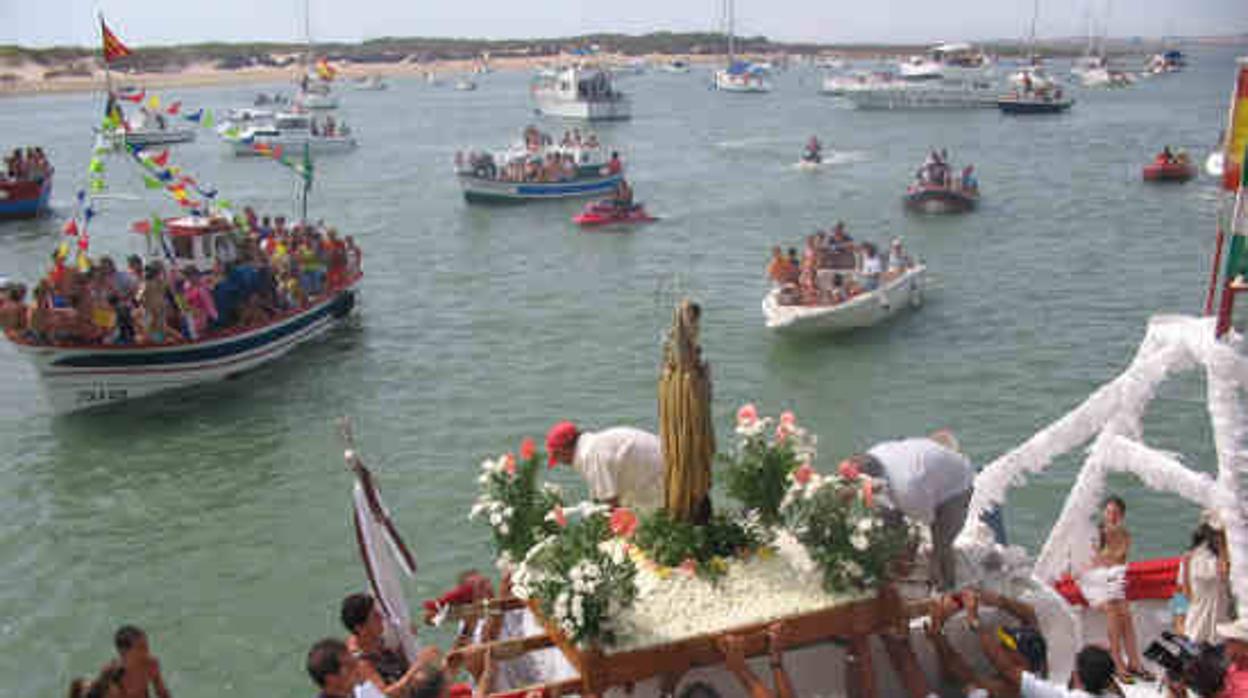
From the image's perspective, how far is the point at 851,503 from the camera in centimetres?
685

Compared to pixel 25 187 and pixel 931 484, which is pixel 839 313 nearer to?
pixel 931 484

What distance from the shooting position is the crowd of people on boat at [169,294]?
60.7ft

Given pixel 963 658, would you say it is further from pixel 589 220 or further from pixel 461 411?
pixel 589 220

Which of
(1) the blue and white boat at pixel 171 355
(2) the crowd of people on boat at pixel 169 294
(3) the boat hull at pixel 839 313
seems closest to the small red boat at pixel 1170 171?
(3) the boat hull at pixel 839 313

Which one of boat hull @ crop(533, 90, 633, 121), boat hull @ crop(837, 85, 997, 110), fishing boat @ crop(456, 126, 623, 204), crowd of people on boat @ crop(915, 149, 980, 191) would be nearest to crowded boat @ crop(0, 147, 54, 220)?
fishing boat @ crop(456, 126, 623, 204)

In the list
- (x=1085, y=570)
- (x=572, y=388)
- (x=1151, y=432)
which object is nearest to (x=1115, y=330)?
(x=1151, y=432)

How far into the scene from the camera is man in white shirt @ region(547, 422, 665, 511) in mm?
7328

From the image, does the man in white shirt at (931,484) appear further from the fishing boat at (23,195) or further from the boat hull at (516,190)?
the fishing boat at (23,195)

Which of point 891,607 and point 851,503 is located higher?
point 851,503

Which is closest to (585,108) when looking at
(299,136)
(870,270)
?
(299,136)

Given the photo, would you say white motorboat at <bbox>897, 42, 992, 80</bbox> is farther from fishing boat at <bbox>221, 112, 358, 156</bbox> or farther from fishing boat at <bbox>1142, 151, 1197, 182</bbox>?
fishing boat at <bbox>221, 112, 358, 156</bbox>

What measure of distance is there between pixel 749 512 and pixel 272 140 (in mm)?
62063

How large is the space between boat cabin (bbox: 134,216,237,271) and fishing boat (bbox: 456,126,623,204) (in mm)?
23255

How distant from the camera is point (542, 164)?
44312mm
